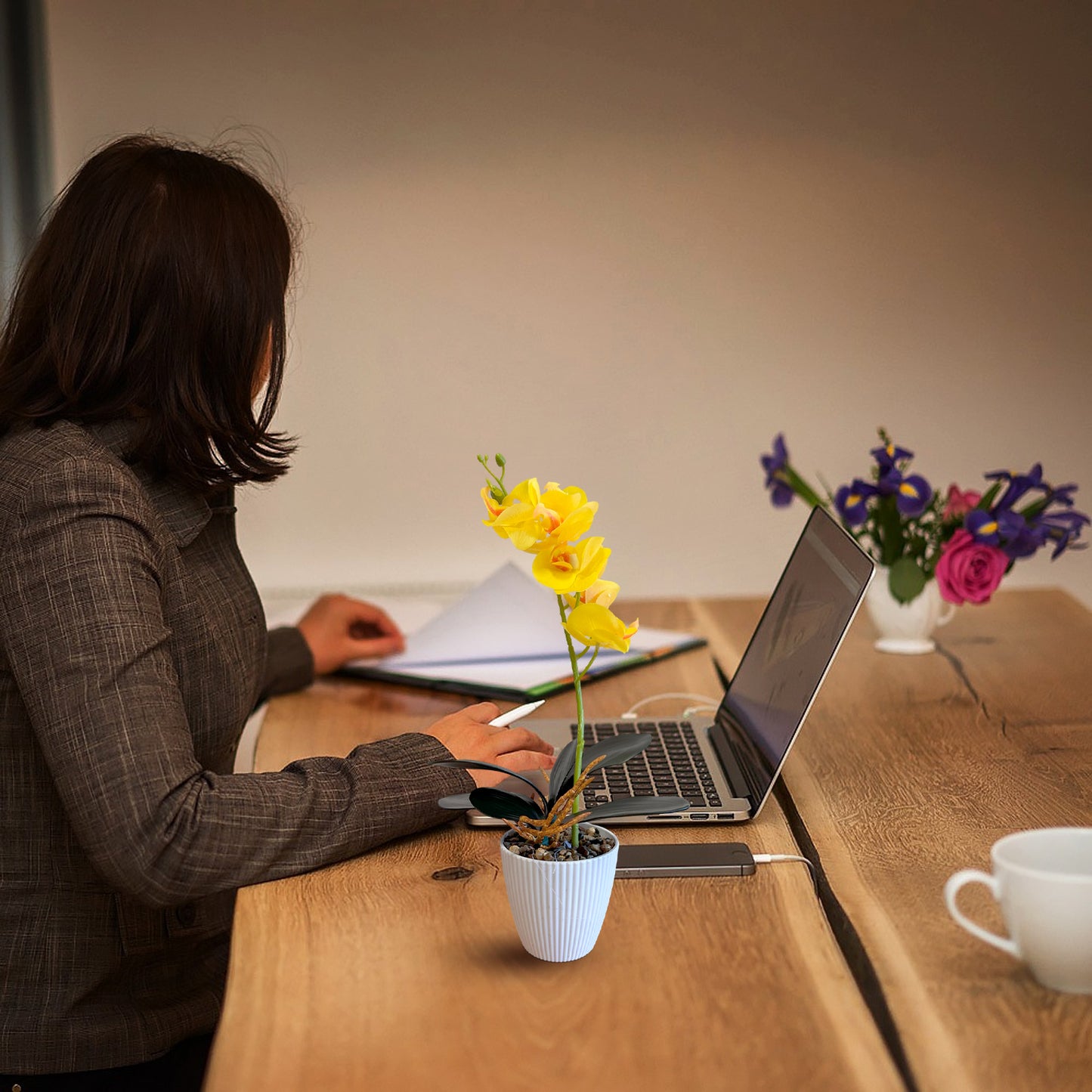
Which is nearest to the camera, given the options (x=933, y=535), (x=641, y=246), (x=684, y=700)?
(x=684, y=700)

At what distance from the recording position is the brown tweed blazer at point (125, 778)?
3.06 feet

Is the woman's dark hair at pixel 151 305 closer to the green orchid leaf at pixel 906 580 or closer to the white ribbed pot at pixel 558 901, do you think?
the white ribbed pot at pixel 558 901

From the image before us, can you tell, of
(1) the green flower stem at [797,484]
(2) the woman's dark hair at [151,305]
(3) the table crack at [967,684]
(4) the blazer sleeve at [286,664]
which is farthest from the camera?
(1) the green flower stem at [797,484]

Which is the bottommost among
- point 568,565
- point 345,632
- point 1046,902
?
point 345,632

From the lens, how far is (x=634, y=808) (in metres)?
0.87

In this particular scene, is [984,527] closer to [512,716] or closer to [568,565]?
[512,716]

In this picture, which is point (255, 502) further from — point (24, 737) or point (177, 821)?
point (177, 821)

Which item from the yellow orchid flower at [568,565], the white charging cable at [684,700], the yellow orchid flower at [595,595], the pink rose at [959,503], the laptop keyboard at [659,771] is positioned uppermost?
the yellow orchid flower at [568,565]

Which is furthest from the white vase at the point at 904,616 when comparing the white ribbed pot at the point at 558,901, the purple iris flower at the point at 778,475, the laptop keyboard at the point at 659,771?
the white ribbed pot at the point at 558,901

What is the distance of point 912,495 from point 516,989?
3.42ft

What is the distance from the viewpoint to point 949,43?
258 cm

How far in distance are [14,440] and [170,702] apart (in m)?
0.29

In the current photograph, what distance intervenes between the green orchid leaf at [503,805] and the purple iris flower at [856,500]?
3.09ft

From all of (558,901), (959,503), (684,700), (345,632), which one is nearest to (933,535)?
(959,503)
